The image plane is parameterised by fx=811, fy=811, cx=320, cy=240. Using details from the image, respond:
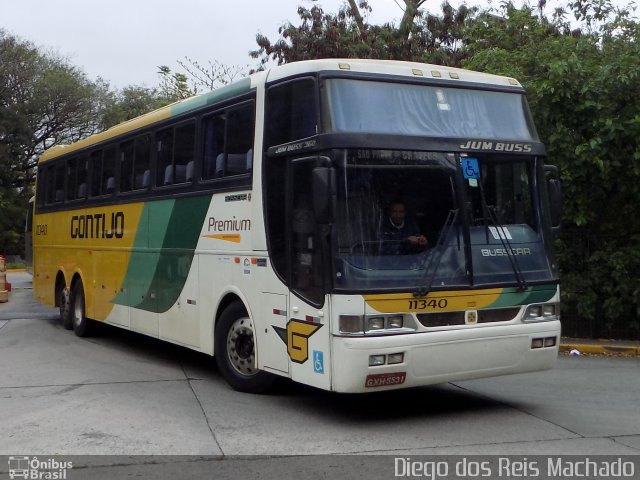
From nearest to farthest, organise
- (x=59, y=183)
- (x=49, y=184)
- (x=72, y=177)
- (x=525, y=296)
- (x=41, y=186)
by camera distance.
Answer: (x=525, y=296), (x=72, y=177), (x=59, y=183), (x=49, y=184), (x=41, y=186)

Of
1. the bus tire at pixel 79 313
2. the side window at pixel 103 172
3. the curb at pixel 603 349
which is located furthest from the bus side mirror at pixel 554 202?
the bus tire at pixel 79 313

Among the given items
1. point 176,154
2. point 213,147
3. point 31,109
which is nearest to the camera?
point 213,147

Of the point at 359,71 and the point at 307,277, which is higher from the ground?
the point at 359,71

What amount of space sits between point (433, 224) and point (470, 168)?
2.22 feet

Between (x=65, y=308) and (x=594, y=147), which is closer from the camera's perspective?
(x=594, y=147)

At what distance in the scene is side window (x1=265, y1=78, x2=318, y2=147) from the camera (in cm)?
747

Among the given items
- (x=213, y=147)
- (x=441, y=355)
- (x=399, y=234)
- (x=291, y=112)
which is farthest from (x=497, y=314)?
(x=213, y=147)

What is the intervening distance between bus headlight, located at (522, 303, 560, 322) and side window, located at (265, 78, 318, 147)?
2.66 m

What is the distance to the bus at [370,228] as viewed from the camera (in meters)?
7.06

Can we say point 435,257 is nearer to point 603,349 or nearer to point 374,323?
point 374,323

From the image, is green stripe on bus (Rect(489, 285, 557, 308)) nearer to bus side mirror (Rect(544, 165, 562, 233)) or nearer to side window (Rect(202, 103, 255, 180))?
bus side mirror (Rect(544, 165, 562, 233))

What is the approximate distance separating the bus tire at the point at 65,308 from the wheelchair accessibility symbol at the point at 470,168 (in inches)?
356

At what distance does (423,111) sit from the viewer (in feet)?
25.2

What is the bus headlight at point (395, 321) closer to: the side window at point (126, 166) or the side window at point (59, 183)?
the side window at point (126, 166)
